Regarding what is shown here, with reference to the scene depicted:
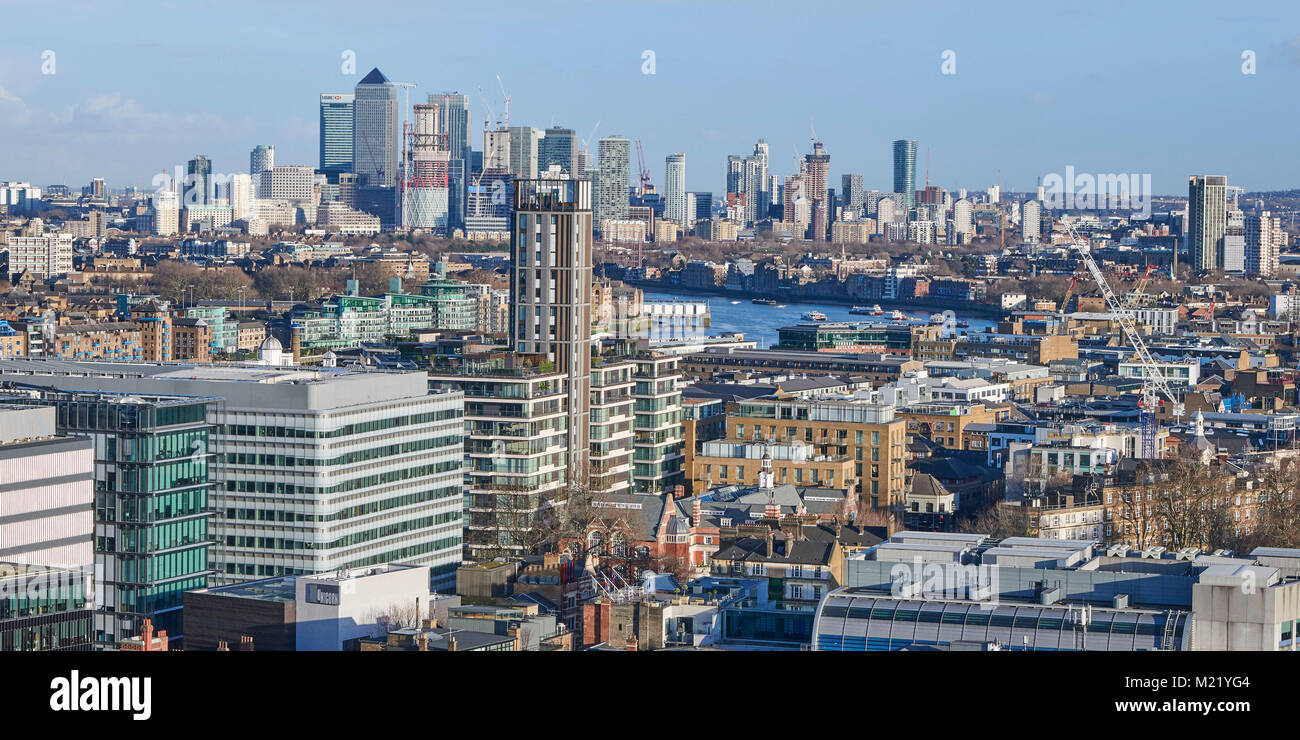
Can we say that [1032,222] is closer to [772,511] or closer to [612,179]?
[612,179]

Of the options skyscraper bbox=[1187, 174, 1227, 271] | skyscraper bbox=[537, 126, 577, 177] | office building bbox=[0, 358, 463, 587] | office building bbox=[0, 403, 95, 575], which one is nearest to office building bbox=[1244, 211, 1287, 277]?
skyscraper bbox=[1187, 174, 1227, 271]

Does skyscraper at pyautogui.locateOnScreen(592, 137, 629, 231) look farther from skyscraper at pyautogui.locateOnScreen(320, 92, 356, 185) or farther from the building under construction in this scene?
skyscraper at pyautogui.locateOnScreen(320, 92, 356, 185)

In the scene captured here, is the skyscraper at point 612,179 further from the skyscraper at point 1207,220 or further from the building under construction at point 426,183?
the skyscraper at point 1207,220

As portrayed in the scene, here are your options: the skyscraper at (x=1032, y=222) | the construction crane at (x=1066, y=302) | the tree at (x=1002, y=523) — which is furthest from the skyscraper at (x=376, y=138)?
the tree at (x=1002, y=523)

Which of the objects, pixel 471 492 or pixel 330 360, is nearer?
pixel 471 492

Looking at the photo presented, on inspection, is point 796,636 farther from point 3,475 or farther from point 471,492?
point 471,492
